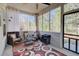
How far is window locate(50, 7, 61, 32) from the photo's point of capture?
255 centimetres

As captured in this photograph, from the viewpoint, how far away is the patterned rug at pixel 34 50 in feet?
8.32

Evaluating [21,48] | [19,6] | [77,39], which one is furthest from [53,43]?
[19,6]

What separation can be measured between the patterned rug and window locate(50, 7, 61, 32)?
471mm

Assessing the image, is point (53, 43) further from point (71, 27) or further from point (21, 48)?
point (21, 48)

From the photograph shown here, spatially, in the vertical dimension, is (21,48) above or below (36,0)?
below

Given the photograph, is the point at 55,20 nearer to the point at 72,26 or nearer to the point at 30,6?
the point at 72,26

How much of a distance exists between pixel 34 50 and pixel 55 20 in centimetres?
87

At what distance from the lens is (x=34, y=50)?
256 centimetres

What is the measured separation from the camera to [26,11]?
2619 millimetres

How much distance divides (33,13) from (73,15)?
0.92 m

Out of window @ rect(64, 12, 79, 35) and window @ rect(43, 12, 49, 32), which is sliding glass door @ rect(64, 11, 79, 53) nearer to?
window @ rect(64, 12, 79, 35)

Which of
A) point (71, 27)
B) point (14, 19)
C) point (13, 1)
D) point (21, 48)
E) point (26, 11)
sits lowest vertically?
point (21, 48)

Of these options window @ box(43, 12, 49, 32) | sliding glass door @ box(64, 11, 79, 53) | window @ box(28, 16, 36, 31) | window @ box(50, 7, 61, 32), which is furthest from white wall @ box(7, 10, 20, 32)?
sliding glass door @ box(64, 11, 79, 53)

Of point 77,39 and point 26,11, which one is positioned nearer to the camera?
point 77,39
